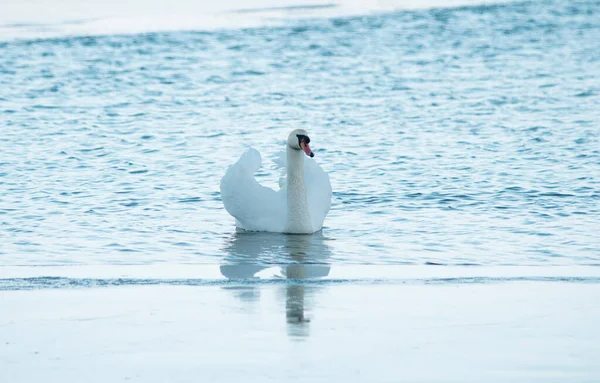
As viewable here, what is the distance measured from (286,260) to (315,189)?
1.95 meters

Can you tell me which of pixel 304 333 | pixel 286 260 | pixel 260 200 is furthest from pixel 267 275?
pixel 260 200

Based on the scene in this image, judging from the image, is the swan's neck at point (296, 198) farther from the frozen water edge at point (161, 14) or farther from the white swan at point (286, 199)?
the frozen water edge at point (161, 14)

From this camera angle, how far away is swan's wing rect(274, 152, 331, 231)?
Answer: 38.9 ft

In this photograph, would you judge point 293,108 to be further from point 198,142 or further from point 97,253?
→ point 97,253

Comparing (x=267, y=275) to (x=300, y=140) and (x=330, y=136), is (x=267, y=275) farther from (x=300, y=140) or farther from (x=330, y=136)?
(x=330, y=136)

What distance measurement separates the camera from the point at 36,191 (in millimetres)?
13758

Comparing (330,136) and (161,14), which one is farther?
(161,14)

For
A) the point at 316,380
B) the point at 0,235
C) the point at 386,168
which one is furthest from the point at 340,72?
the point at 316,380

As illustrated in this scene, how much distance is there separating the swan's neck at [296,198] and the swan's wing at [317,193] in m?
0.15

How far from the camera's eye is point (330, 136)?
1786cm

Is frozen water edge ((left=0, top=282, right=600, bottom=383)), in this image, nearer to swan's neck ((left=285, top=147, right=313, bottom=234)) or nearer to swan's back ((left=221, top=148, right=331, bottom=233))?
swan's neck ((left=285, top=147, right=313, bottom=234))

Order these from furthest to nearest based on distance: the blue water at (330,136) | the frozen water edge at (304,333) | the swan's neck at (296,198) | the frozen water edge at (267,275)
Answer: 1. the swan's neck at (296,198)
2. the blue water at (330,136)
3. the frozen water edge at (267,275)
4. the frozen water edge at (304,333)

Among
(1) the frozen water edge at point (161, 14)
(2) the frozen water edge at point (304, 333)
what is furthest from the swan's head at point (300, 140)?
(1) the frozen water edge at point (161, 14)

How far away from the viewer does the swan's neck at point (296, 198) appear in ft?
37.9
